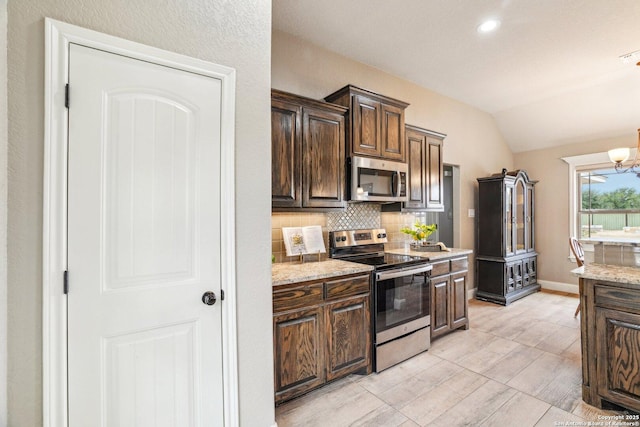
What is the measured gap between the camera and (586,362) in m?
2.04

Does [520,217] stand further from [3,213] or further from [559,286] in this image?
[3,213]

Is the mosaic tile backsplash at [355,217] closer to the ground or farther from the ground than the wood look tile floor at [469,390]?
farther from the ground

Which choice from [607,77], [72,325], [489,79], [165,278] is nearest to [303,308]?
[165,278]

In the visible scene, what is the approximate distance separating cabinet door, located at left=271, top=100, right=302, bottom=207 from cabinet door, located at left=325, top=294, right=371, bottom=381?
3.05ft

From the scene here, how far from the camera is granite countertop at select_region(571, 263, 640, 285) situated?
6.02ft

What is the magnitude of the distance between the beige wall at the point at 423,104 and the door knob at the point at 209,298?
205 centimetres

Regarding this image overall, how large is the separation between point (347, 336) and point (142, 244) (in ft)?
5.45

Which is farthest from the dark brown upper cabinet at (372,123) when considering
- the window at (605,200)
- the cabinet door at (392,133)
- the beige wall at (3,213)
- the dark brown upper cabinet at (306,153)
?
the window at (605,200)

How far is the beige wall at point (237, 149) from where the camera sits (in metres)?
1.13

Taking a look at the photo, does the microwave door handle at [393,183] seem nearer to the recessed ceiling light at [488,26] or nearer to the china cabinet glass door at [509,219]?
the recessed ceiling light at [488,26]

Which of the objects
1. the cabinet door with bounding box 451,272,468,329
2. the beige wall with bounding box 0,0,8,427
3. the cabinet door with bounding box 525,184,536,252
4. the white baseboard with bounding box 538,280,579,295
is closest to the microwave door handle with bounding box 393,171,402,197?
the cabinet door with bounding box 451,272,468,329

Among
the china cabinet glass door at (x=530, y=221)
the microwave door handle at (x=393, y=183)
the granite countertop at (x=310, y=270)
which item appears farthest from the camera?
the china cabinet glass door at (x=530, y=221)

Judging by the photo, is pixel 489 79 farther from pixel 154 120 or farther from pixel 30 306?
pixel 30 306

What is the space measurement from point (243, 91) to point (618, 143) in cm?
600
